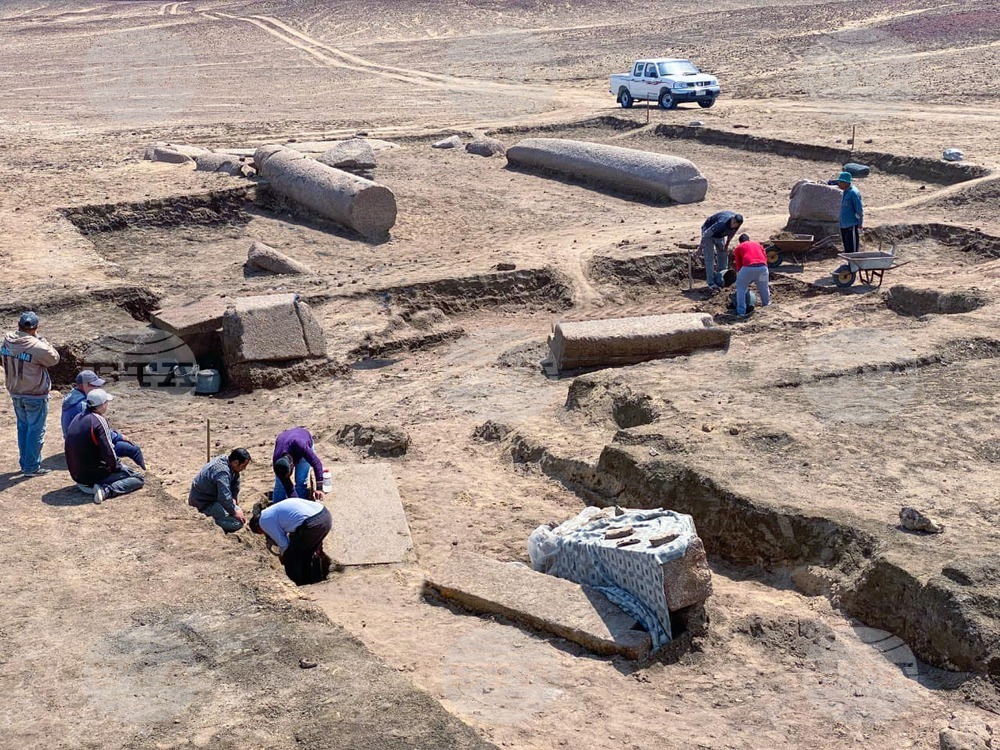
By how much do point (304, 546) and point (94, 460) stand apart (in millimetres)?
1826

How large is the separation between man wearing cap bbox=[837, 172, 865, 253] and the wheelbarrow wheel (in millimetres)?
811

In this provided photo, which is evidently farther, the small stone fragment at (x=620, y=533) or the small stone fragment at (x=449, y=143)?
the small stone fragment at (x=449, y=143)

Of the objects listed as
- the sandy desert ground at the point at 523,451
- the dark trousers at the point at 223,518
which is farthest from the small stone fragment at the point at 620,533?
the dark trousers at the point at 223,518

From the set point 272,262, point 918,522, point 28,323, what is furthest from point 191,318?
point 918,522

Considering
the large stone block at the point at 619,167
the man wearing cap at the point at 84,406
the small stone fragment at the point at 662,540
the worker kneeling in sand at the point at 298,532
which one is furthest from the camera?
the large stone block at the point at 619,167

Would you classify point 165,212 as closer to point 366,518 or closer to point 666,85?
point 366,518

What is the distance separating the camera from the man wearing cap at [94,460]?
8.34 meters

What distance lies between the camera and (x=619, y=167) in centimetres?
1966

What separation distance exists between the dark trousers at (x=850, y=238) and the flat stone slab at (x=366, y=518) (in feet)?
27.7

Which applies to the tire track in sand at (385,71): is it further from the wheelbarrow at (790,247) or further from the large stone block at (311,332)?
the large stone block at (311,332)

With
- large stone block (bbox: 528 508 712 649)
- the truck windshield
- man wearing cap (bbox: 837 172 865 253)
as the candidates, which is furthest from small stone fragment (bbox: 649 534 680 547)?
the truck windshield

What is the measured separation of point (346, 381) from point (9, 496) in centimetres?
469

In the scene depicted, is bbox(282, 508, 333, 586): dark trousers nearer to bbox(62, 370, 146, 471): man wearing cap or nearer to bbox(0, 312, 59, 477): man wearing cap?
bbox(62, 370, 146, 471): man wearing cap

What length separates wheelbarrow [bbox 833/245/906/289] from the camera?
555 inches
